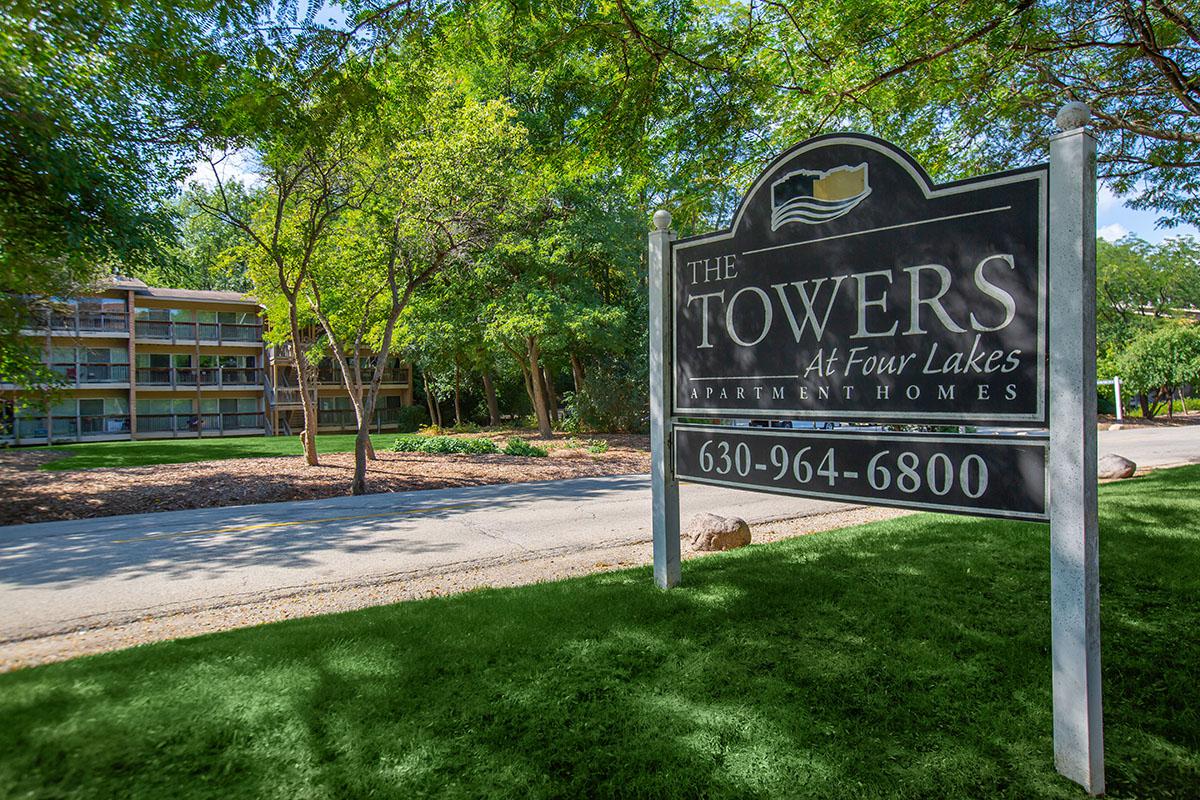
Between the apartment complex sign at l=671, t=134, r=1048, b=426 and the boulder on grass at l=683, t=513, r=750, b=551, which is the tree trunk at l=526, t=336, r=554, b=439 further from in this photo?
the apartment complex sign at l=671, t=134, r=1048, b=426

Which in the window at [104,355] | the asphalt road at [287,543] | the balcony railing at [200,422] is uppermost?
the window at [104,355]

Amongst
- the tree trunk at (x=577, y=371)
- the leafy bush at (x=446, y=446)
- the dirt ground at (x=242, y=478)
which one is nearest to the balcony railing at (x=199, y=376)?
the dirt ground at (x=242, y=478)

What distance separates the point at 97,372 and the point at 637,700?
36.9 meters

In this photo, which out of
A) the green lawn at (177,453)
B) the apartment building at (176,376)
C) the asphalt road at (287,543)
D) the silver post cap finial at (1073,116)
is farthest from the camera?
the apartment building at (176,376)

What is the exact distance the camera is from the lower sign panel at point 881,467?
281 cm

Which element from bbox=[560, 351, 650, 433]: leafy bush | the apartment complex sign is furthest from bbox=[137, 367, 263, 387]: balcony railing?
the apartment complex sign

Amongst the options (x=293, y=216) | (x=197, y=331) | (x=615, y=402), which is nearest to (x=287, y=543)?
(x=293, y=216)

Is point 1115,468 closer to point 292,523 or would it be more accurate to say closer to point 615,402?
point 292,523

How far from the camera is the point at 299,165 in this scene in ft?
36.9

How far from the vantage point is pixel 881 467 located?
3.34 metres

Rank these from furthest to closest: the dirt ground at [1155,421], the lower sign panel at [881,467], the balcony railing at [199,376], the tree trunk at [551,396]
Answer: the balcony railing at [199,376]
the dirt ground at [1155,421]
the tree trunk at [551,396]
the lower sign panel at [881,467]

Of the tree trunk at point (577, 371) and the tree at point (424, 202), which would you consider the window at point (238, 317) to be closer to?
the tree trunk at point (577, 371)

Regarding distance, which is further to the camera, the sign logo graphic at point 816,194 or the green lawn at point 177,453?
the green lawn at point 177,453

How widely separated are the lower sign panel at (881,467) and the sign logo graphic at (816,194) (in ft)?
4.01
